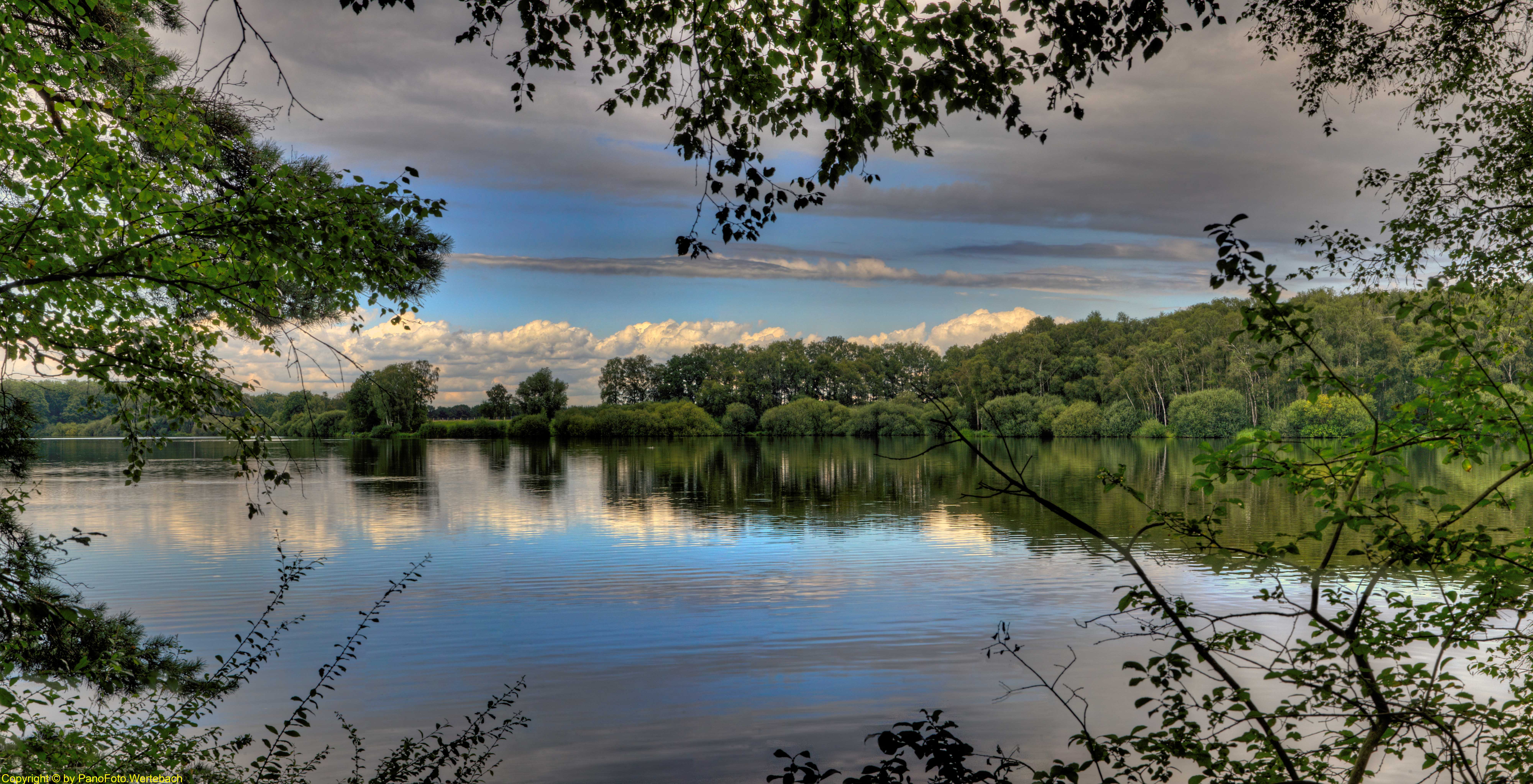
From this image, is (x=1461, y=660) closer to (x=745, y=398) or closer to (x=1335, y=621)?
(x=1335, y=621)

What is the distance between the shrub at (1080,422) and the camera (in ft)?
243

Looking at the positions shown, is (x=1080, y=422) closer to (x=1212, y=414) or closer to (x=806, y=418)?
(x=1212, y=414)

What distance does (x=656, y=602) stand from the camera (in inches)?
505

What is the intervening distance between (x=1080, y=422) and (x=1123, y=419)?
12.8ft

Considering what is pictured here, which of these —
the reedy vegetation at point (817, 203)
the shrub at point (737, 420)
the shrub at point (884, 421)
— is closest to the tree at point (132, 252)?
the reedy vegetation at point (817, 203)

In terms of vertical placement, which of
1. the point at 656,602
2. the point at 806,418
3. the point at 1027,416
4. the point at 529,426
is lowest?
the point at 656,602

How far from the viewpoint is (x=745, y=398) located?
101375 mm

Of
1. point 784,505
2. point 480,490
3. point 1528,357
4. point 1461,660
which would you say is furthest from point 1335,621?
point 1528,357

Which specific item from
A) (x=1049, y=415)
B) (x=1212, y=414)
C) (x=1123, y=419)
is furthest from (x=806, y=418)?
(x=1212, y=414)

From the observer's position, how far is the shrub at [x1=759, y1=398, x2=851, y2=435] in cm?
9262

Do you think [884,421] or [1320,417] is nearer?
[1320,417]

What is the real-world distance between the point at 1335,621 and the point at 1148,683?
6572mm

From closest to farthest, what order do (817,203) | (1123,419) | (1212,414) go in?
(817,203) < (1212,414) < (1123,419)

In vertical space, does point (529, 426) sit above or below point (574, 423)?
below
